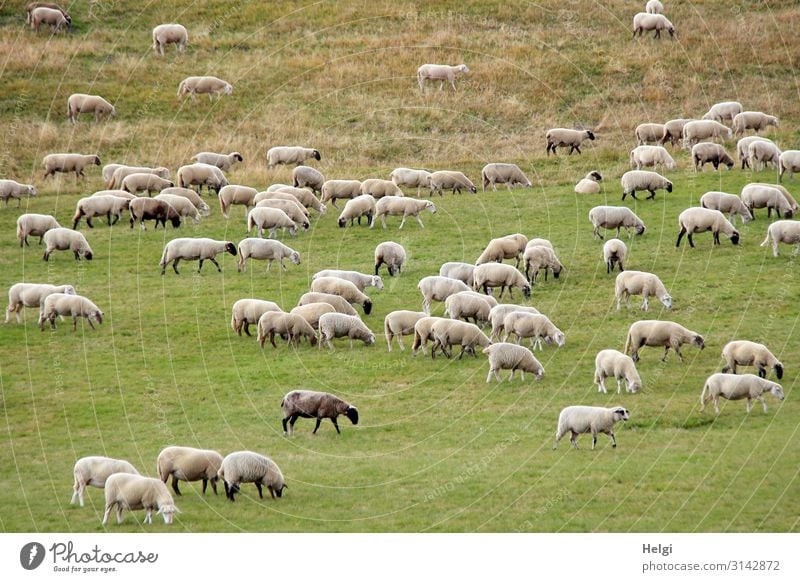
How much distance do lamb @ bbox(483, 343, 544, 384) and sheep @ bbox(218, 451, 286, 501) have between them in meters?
6.85

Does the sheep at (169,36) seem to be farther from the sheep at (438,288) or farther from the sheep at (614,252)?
the sheep at (438,288)

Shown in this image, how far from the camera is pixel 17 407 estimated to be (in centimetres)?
2661

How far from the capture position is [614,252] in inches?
1315

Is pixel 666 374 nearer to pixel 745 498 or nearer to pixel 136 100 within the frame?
pixel 745 498

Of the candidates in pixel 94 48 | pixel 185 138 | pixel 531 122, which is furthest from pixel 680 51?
pixel 94 48

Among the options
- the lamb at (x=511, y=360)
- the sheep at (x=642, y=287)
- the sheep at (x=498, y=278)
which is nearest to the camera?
the lamb at (x=511, y=360)

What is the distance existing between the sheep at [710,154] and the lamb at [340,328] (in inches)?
736

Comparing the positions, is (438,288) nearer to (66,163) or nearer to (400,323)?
(400,323)

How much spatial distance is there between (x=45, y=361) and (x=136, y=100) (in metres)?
28.8

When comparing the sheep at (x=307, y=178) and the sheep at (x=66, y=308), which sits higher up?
the sheep at (x=307, y=178)

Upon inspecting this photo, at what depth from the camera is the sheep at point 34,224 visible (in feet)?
124

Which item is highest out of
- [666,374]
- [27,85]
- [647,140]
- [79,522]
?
[27,85]

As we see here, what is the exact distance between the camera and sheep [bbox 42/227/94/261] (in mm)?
36125

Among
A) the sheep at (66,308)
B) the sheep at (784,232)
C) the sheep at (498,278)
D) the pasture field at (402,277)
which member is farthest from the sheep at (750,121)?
the sheep at (66,308)
